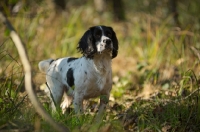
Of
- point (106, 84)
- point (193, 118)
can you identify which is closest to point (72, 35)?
point (106, 84)

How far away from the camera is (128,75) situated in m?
7.34

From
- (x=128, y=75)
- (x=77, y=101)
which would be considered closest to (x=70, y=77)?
(x=77, y=101)

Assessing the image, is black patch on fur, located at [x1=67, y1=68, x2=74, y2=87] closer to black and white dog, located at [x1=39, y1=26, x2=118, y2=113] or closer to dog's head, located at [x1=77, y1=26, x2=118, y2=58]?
black and white dog, located at [x1=39, y1=26, x2=118, y2=113]

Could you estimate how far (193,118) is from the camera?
14.0ft

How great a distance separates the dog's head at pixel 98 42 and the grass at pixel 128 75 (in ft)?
2.39

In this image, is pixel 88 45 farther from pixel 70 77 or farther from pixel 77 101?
pixel 77 101

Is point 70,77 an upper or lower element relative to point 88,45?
lower

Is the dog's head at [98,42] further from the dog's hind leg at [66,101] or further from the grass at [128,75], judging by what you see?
the dog's hind leg at [66,101]

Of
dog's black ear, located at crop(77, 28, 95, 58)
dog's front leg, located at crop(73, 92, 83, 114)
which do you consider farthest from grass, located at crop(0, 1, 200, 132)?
dog's black ear, located at crop(77, 28, 95, 58)

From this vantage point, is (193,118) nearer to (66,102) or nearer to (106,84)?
(106,84)

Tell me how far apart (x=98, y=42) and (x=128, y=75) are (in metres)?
2.73

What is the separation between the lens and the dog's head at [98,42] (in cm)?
461

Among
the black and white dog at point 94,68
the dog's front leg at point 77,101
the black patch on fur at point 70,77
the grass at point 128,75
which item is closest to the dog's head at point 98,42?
the black and white dog at point 94,68

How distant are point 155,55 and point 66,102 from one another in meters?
2.56
